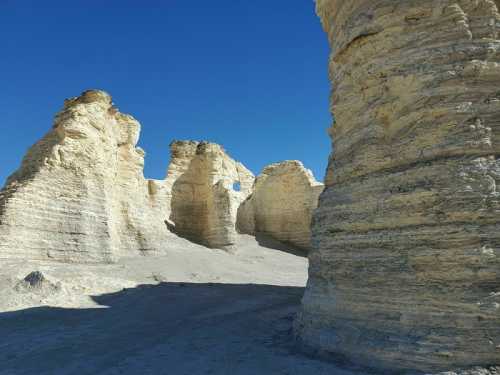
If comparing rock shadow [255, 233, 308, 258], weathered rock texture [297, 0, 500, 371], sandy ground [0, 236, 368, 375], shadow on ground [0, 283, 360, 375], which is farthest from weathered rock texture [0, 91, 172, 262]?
weathered rock texture [297, 0, 500, 371]

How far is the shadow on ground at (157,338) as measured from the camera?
5.20m

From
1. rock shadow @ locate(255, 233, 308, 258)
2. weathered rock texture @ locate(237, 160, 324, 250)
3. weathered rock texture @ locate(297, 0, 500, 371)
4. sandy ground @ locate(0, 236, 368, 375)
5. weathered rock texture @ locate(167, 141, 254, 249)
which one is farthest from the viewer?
weathered rock texture @ locate(237, 160, 324, 250)

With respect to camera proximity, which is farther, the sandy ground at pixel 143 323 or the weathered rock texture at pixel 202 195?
the weathered rock texture at pixel 202 195

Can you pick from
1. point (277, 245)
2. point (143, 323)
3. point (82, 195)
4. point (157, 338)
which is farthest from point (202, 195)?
point (157, 338)

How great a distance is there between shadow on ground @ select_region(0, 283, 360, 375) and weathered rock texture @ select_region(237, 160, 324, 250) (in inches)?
589

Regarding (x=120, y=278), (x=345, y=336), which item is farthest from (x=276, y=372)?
(x=120, y=278)

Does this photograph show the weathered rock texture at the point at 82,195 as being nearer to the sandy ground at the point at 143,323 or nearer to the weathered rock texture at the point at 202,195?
the sandy ground at the point at 143,323

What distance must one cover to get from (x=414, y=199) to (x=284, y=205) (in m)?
21.3

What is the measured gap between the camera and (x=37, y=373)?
5082mm

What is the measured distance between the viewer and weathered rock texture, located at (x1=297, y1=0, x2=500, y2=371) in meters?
4.47

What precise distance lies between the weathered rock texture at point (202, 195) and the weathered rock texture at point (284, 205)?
2.43 meters

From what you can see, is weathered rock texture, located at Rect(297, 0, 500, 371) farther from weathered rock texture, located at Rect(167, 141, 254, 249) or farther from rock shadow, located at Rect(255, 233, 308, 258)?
rock shadow, located at Rect(255, 233, 308, 258)

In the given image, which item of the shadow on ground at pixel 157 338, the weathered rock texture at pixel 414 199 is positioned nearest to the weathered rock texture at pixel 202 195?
the shadow on ground at pixel 157 338

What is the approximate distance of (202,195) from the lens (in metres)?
23.3
